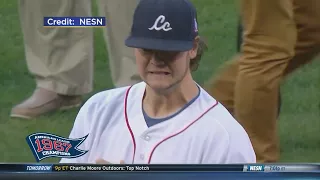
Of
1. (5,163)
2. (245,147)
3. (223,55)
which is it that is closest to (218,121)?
(245,147)

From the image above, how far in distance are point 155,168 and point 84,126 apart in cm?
19

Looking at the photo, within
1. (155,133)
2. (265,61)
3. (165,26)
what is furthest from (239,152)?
(265,61)

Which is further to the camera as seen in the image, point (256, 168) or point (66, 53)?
point (66, 53)

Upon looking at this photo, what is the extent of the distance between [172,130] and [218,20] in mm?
329

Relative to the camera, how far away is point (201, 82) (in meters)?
3.20

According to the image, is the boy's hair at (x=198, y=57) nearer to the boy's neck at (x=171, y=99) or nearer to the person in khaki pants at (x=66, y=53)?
the boy's neck at (x=171, y=99)

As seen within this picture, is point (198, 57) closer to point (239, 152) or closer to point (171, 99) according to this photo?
point (171, 99)

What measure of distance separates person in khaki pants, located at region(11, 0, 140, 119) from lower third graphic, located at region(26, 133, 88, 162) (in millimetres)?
122

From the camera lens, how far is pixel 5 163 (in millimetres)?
3189

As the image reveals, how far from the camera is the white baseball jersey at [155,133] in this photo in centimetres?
304

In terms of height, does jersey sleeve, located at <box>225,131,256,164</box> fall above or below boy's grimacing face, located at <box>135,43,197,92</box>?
below

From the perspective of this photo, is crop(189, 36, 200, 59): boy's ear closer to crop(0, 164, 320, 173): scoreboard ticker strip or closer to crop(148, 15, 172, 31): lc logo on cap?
crop(148, 15, 172, 31): lc logo on cap

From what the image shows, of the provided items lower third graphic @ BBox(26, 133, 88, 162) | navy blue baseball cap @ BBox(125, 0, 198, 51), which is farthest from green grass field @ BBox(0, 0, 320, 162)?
navy blue baseball cap @ BBox(125, 0, 198, 51)

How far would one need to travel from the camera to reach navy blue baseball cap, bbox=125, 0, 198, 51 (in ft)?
9.88
